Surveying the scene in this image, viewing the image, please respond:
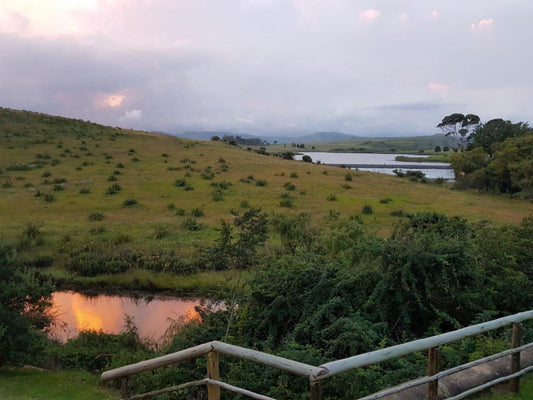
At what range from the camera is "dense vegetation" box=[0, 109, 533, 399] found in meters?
8.24

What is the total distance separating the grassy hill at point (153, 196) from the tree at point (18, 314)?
6559mm

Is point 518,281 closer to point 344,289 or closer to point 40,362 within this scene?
point 344,289

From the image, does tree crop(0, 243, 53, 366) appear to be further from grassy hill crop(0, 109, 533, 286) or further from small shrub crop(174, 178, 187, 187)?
small shrub crop(174, 178, 187, 187)

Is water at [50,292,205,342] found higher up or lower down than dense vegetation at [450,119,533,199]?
lower down

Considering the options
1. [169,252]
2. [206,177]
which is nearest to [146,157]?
[206,177]

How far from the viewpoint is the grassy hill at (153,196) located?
68.2 ft

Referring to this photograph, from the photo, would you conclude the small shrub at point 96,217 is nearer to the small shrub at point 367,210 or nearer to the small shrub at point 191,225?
the small shrub at point 191,225

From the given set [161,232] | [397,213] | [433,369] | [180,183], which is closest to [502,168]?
[397,213]

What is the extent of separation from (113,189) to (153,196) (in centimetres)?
350

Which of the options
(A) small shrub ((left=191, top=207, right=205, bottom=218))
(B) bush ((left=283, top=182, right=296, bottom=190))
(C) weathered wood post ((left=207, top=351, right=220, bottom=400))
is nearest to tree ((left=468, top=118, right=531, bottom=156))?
(B) bush ((left=283, top=182, right=296, bottom=190))

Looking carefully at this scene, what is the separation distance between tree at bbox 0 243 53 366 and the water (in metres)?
2.45

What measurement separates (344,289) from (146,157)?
4308 cm

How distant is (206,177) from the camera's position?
1529 inches

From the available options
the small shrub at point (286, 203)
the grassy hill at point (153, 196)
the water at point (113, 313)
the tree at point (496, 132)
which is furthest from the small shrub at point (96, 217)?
the tree at point (496, 132)
